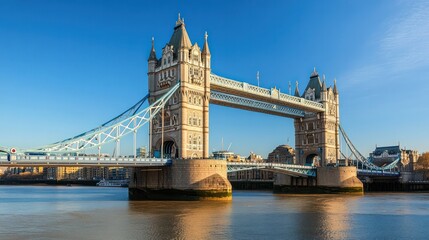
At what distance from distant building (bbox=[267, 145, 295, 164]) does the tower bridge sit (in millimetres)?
66784

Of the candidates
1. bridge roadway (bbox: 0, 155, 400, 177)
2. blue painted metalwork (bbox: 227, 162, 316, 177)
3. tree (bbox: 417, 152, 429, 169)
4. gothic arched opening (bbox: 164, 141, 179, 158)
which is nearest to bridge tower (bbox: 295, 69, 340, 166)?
blue painted metalwork (bbox: 227, 162, 316, 177)

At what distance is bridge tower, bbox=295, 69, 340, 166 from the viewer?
82.9 m

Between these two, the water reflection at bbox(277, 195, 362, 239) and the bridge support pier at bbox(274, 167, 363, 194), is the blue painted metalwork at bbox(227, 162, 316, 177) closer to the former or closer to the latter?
the bridge support pier at bbox(274, 167, 363, 194)

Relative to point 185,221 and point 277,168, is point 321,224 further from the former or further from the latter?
point 277,168

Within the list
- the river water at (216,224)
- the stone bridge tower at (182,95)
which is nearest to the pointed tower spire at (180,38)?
the stone bridge tower at (182,95)

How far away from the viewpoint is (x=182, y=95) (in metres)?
56.2

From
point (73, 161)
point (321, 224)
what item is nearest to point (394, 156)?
point (321, 224)

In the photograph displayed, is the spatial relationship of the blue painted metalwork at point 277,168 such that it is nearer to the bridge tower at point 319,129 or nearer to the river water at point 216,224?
the bridge tower at point 319,129

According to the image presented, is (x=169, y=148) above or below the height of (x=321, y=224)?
above

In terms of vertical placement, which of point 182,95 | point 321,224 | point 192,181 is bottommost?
point 321,224

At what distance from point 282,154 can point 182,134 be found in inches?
3870

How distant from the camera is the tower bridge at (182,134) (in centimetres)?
4671

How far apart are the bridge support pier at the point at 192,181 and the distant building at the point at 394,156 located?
92.9m

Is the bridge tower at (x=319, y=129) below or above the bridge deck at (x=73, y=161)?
above
